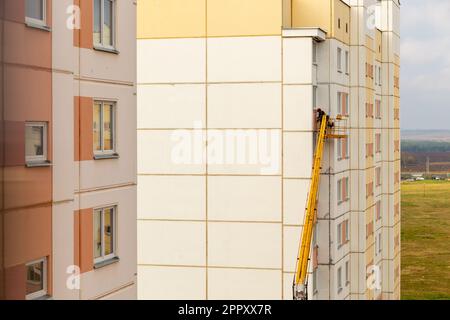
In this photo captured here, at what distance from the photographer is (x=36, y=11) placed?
3443 millimetres

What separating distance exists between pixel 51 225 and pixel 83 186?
2.92 feet

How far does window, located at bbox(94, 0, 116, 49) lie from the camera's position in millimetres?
4590

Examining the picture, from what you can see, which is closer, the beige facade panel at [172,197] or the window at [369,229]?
the beige facade panel at [172,197]

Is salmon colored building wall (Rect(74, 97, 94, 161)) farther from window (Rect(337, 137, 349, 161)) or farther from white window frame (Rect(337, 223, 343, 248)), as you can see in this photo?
window (Rect(337, 137, 349, 161))

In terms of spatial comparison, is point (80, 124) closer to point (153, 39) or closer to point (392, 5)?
point (153, 39)

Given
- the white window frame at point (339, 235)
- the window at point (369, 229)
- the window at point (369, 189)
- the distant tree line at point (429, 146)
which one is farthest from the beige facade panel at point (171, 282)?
the window at point (369, 189)

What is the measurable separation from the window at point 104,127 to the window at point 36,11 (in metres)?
1.04

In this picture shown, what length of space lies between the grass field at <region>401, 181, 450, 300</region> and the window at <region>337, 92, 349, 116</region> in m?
7.21

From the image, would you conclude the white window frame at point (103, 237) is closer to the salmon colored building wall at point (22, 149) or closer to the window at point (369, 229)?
the salmon colored building wall at point (22, 149)

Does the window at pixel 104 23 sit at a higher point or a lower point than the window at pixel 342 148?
higher

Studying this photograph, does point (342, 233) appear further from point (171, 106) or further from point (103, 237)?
point (103, 237)

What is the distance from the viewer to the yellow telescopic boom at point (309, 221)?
10195mm

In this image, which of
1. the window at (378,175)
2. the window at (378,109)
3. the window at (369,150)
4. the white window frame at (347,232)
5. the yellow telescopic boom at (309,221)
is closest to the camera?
the yellow telescopic boom at (309,221)

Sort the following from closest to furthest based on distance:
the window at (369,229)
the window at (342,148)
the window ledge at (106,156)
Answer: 1. the window ledge at (106,156)
2. the window at (342,148)
3. the window at (369,229)
